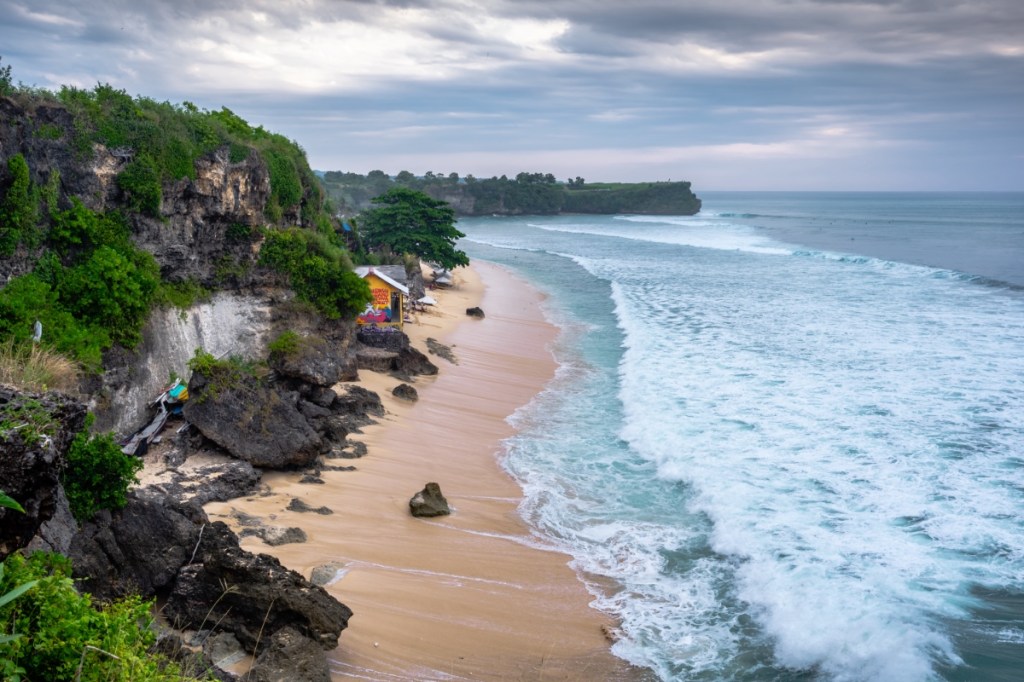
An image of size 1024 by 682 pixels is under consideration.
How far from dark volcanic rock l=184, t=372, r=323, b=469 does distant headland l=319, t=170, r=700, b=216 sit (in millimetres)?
110301

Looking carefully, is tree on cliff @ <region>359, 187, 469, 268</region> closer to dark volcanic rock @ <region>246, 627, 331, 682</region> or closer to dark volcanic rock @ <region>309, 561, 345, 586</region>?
dark volcanic rock @ <region>309, 561, 345, 586</region>

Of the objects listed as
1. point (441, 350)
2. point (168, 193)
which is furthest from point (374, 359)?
point (168, 193)

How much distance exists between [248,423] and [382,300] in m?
13.3

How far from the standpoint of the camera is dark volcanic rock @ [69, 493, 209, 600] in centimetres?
1001

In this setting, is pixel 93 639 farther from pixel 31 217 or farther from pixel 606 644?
pixel 31 217

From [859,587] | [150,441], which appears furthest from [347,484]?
[859,587]

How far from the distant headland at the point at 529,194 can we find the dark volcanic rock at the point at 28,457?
11852 centimetres

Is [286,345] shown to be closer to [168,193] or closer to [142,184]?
[168,193]

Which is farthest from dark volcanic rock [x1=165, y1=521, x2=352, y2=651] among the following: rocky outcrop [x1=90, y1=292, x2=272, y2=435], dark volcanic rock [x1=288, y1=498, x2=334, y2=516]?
rocky outcrop [x1=90, y1=292, x2=272, y2=435]

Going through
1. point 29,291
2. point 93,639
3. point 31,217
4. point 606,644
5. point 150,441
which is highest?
point 31,217

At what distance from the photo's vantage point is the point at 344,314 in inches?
877

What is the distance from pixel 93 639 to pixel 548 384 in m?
19.7

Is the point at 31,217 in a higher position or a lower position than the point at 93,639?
higher

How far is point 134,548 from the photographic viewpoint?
416 inches
